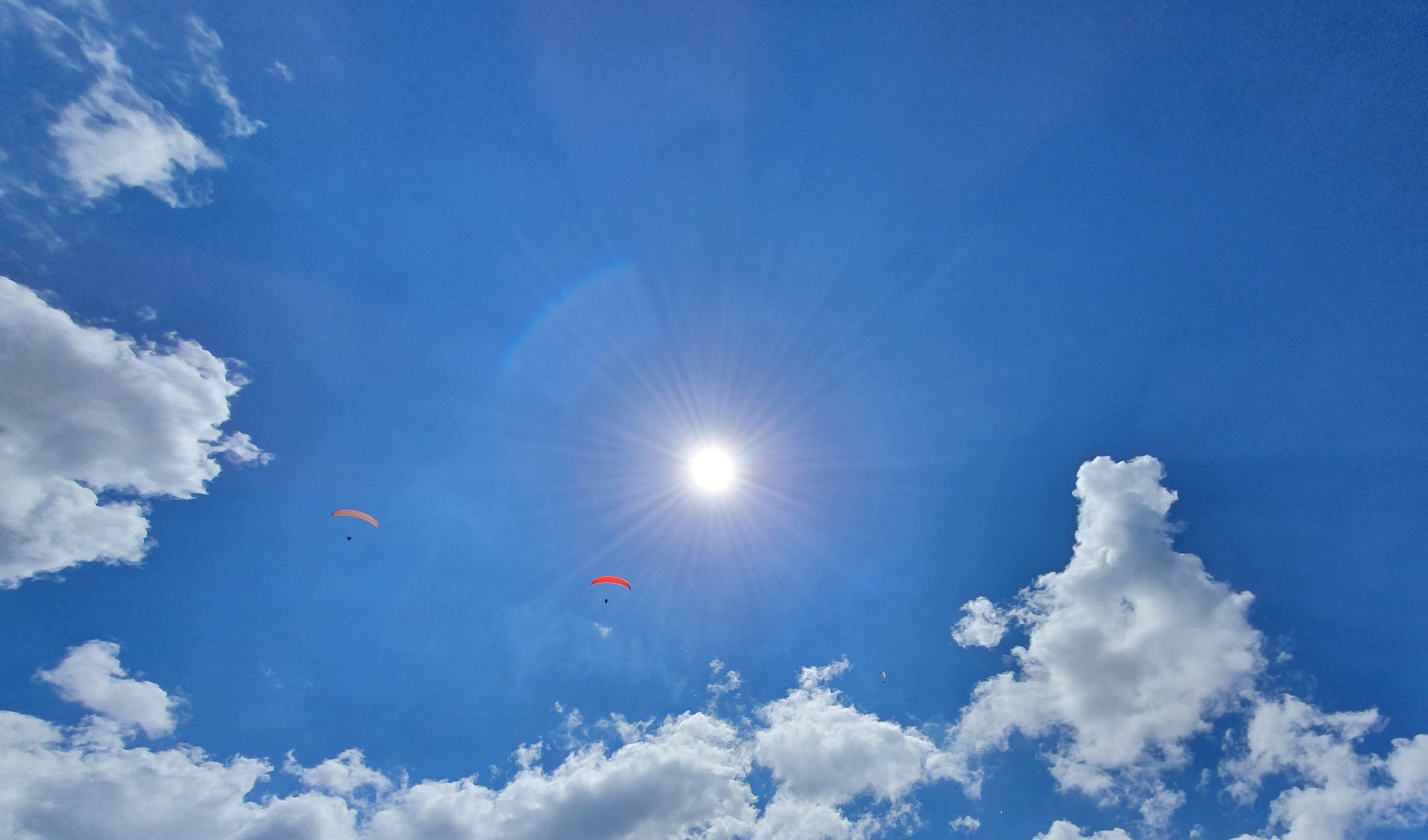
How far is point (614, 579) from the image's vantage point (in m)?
87.8

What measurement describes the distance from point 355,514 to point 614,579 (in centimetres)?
2692

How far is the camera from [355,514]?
273 ft
